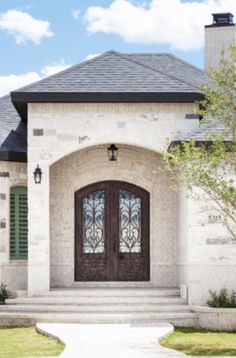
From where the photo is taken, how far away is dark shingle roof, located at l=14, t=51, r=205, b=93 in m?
19.4

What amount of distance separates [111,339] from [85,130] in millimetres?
5786

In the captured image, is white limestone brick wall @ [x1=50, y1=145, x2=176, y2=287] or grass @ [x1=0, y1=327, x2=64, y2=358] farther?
white limestone brick wall @ [x1=50, y1=145, x2=176, y2=287]

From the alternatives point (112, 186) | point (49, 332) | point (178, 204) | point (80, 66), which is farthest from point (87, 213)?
point (49, 332)

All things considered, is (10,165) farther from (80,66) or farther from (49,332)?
(49,332)

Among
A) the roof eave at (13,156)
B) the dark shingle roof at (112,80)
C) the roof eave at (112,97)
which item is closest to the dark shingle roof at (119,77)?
the dark shingle roof at (112,80)

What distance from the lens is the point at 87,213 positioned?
2100 cm

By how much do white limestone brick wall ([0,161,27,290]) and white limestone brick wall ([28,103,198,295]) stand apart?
895 mm

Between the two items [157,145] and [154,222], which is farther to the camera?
[154,222]

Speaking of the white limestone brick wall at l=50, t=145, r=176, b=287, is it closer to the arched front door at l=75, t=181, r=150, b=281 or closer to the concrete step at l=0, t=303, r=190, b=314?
the arched front door at l=75, t=181, r=150, b=281

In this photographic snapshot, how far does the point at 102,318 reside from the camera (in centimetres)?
1748

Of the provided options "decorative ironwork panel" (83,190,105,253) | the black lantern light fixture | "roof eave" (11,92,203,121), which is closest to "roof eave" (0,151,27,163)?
"roof eave" (11,92,203,121)

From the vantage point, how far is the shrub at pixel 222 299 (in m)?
18.0

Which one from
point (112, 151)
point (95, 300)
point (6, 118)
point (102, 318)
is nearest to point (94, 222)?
point (112, 151)

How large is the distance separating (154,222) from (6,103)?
5534 millimetres
